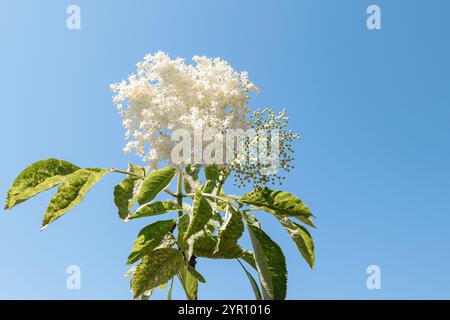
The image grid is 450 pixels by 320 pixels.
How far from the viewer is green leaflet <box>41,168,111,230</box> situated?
284 centimetres

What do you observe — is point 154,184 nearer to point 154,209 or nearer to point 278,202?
point 154,209

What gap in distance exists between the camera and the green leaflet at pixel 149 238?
293cm

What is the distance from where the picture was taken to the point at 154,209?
3049mm

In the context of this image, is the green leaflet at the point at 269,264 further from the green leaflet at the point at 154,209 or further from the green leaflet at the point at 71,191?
the green leaflet at the point at 71,191

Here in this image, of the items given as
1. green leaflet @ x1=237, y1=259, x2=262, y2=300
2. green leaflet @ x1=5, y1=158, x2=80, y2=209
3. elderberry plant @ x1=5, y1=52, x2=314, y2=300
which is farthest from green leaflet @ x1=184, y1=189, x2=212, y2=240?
green leaflet @ x1=5, y1=158, x2=80, y2=209

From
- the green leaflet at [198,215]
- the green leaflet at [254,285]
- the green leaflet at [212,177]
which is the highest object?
the green leaflet at [212,177]

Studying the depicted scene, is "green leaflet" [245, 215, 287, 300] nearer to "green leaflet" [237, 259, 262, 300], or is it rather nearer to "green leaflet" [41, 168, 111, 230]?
"green leaflet" [237, 259, 262, 300]

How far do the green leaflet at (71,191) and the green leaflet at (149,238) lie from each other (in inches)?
16.8

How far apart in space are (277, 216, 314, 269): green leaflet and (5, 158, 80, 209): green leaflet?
1.38 m

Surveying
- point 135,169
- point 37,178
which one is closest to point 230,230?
point 135,169

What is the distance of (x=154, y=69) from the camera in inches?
132

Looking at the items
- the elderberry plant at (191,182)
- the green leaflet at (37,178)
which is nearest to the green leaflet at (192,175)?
the elderberry plant at (191,182)
